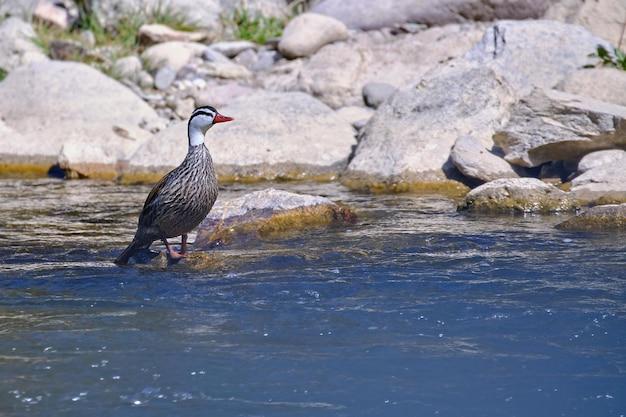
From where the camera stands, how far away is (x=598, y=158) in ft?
34.8

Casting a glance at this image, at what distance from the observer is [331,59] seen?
14945 mm

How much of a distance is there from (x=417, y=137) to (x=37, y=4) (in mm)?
9284

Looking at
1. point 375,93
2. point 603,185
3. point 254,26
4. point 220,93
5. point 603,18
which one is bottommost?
point 603,185

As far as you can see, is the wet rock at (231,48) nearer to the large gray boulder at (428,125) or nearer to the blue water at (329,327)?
the large gray boulder at (428,125)

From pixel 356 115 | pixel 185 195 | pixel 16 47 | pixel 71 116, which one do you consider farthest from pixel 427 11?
pixel 185 195

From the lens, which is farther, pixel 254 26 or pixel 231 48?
pixel 254 26

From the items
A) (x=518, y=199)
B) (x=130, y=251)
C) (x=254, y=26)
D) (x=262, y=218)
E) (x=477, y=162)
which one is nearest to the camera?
(x=130, y=251)

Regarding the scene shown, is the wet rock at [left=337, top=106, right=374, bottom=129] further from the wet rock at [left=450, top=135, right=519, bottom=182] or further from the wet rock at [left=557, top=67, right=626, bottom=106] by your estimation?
the wet rock at [left=557, top=67, right=626, bottom=106]

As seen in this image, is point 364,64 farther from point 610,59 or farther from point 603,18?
point 610,59

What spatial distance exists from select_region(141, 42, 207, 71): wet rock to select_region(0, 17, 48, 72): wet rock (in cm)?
154

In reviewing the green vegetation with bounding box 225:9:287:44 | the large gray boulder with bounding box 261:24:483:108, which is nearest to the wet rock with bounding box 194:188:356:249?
the large gray boulder with bounding box 261:24:483:108

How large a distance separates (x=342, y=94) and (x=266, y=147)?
8.21 feet

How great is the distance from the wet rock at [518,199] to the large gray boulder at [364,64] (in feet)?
15.5

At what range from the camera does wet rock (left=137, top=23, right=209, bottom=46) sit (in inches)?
655
